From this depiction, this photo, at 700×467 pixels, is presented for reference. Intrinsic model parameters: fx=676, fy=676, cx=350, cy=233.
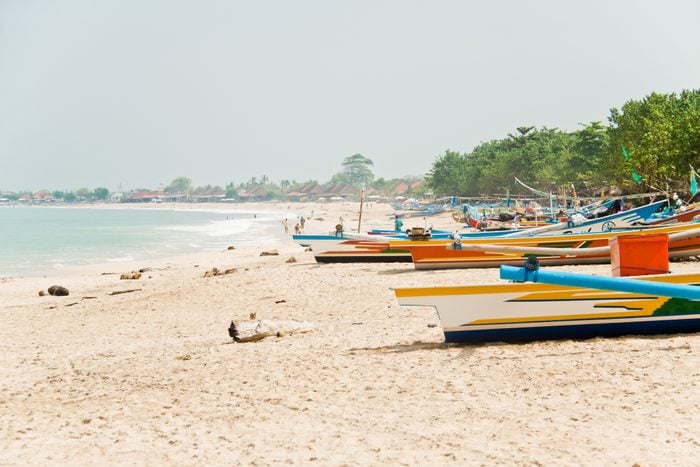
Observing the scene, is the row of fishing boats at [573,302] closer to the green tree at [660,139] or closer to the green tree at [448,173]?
the green tree at [660,139]

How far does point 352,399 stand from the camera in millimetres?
6672

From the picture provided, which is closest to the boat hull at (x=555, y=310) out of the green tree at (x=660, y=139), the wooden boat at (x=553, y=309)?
the wooden boat at (x=553, y=309)

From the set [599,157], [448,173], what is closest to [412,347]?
[599,157]

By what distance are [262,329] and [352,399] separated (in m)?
3.47

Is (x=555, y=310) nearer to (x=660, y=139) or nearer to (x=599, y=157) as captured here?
(x=660, y=139)

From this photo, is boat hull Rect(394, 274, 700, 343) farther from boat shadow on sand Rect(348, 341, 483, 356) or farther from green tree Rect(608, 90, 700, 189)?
green tree Rect(608, 90, 700, 189)

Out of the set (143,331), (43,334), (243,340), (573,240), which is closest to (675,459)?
(243,340)

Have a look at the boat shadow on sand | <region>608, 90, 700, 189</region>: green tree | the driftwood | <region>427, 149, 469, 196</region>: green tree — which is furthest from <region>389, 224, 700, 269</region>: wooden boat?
<region>427, 149, 469, 196</region>: green tree

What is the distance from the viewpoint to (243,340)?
379 inches

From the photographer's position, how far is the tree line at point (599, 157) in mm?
32875

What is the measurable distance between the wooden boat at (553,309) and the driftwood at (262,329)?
253 centimetres

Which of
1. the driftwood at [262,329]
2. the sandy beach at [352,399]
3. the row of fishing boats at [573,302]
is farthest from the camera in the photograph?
the driftwood at [262,329]

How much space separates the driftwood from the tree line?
20796 millimetres

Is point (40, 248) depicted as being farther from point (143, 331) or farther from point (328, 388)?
point (328, 388)
